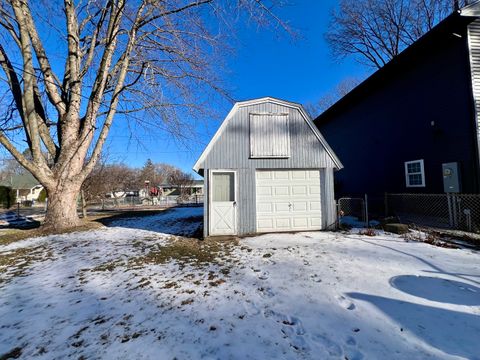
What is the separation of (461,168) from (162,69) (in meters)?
11.9

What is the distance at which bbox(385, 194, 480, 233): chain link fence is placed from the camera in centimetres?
678

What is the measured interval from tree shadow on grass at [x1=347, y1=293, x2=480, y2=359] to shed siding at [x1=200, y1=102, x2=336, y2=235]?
464cm

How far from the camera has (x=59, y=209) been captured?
8906mm

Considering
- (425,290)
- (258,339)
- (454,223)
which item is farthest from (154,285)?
(454,223)

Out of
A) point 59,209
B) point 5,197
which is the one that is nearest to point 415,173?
point 59,209

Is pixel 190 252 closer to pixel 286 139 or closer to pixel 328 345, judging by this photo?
pixel 328 345

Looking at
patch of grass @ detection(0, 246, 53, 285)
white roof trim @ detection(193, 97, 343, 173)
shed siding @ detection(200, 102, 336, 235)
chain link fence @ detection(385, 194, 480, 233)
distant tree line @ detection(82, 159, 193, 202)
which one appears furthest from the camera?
distant tree line @ detection(82, 159, 193, 202)

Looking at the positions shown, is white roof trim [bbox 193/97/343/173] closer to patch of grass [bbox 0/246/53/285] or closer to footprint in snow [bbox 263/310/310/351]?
patch of grass [bbox 0/246/53/285]

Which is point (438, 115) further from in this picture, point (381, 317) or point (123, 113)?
point (123, 113)

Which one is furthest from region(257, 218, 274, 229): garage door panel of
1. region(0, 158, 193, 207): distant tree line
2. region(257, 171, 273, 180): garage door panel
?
region(0, 158, 193, 207): distant tree line

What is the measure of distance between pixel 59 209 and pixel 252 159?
798 centimetres

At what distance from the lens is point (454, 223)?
7.07 meters

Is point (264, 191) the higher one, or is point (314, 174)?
point (314, 174)

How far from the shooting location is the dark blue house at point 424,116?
7277 millimetres
